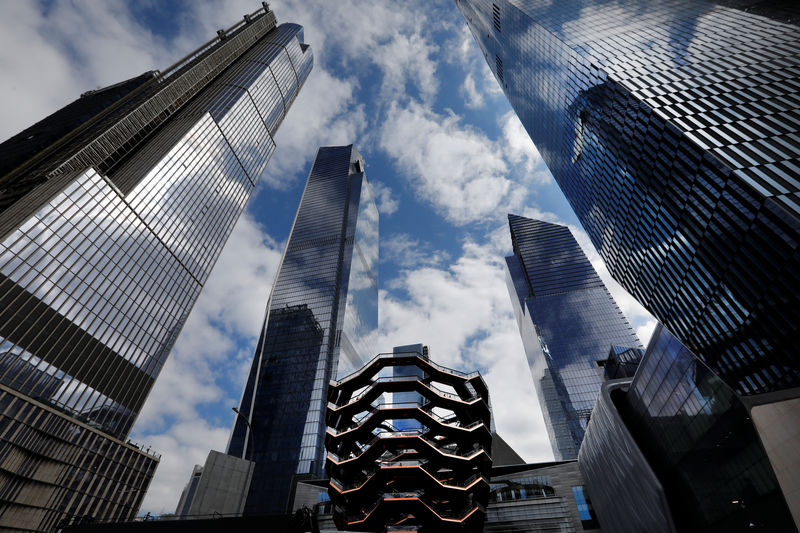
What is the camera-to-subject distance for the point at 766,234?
2792cm

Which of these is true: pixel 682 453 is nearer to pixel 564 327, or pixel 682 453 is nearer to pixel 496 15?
pixel 496 15

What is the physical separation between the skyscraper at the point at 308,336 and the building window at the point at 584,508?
Result: 50146 millimetres

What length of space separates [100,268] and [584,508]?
81.6 m

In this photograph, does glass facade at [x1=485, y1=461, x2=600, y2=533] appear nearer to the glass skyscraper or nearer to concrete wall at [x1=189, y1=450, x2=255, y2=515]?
the glass skyscraper

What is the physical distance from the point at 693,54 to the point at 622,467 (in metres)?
47.6

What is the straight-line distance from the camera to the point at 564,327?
447 ft

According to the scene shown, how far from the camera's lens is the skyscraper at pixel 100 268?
49.0 m

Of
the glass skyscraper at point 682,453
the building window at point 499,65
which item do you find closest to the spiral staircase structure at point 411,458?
the glass skyscraper at point 682,453

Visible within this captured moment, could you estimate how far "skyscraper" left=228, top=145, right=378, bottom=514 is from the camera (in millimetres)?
89562

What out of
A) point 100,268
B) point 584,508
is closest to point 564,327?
point 584,508

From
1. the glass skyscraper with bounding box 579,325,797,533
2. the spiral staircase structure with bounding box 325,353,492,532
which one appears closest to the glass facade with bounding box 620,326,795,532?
the glass skyscraper with bounding box 579,325,797,533

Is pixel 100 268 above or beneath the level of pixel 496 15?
beneath

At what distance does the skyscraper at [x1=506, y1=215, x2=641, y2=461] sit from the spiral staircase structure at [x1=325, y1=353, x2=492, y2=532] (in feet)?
273

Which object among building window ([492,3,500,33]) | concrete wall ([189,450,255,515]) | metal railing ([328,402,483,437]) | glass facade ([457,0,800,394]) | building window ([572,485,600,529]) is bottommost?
concrete wall ([189,450,255,515])
